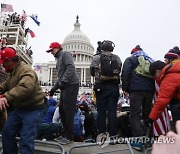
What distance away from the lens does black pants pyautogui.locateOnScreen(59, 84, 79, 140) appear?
3.91m

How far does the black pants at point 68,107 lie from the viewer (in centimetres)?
391

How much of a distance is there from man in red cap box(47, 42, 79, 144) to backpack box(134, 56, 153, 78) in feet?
3.09

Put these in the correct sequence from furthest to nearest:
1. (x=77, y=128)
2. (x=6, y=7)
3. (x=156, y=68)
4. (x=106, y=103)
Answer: (x=6, y=7), (x=77, y=128), (x=106, y=103), (x=156, y=68)

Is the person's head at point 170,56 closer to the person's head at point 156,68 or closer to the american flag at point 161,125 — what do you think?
the person's head at point 156,68

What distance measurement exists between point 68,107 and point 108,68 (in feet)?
2.81

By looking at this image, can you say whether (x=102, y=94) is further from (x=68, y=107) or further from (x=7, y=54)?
(x=7, y=54)

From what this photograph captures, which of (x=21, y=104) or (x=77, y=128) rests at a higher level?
(x=21, y=104)

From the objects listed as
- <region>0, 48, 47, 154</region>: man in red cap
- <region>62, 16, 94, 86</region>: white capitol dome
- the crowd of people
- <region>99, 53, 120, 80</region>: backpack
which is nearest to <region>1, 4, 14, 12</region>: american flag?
the crowd of people

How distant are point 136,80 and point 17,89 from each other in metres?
1.74

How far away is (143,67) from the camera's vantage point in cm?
388

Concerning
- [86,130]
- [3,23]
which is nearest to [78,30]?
[3,23]

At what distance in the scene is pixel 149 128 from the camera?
3.37 metres

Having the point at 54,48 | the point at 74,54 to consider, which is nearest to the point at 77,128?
the point at 54,48

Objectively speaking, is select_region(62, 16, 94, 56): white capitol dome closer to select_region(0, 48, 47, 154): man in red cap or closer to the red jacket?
select_region(0, 48, 47, 154): man in red cap
